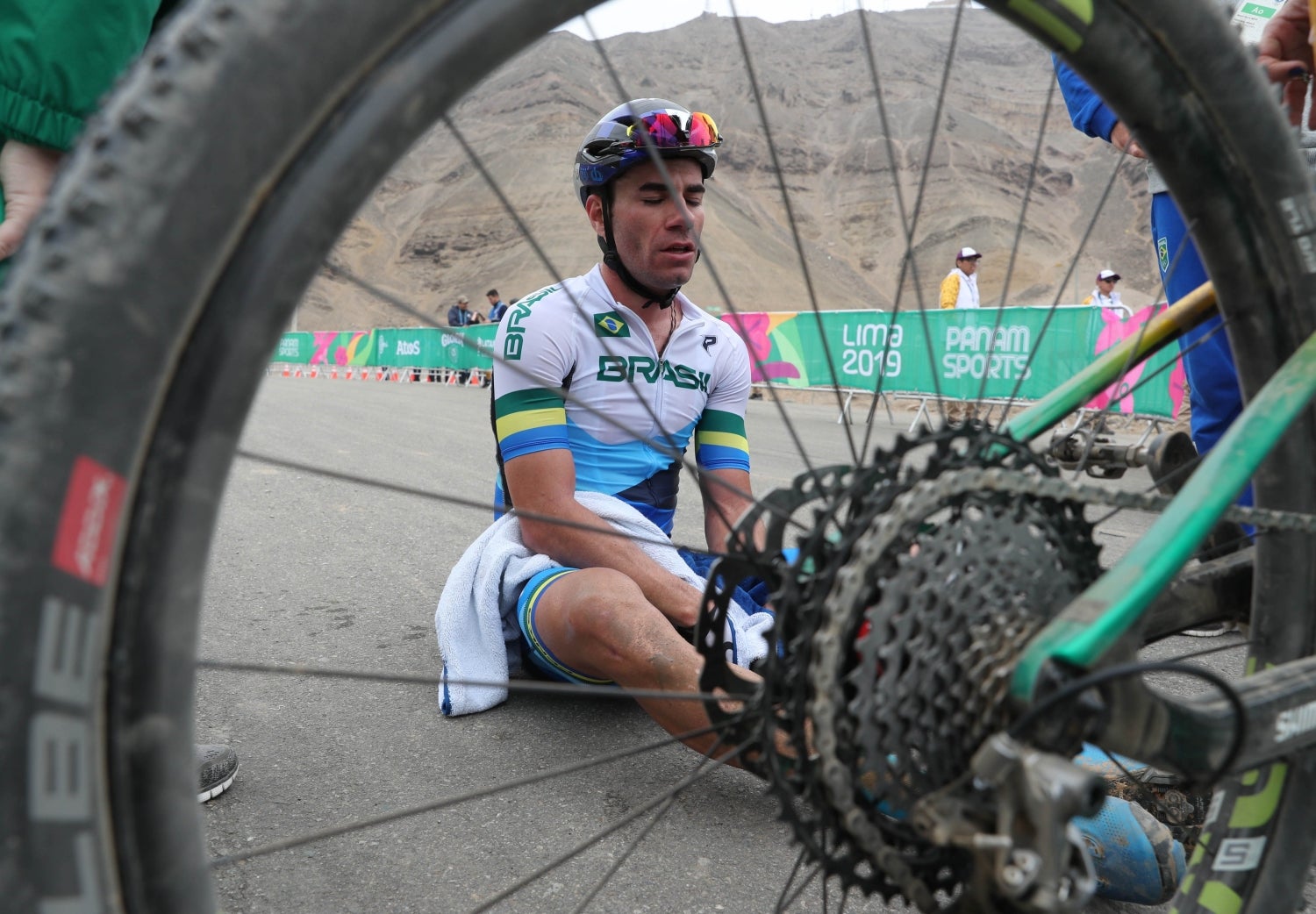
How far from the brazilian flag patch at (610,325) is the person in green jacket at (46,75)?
127cm

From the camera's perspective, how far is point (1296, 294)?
4.57 ft

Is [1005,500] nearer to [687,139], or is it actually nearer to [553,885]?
[553,885]

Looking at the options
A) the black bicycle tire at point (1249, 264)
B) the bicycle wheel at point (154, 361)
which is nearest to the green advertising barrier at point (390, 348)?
the black bicycle tire at point (1249, 264)

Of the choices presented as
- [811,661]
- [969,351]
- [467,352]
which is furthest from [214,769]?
[467,352]

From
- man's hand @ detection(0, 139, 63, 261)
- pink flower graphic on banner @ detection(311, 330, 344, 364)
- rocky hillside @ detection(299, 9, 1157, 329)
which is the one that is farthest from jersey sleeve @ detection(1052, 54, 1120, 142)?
rocky hillside @ detection(299, 9, 1157, 329)

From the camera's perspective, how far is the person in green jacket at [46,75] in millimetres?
1564

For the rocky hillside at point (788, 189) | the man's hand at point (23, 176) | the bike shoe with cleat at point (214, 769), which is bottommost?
the bike shoe with cleat at point (214, 769)

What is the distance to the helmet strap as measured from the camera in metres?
2.74

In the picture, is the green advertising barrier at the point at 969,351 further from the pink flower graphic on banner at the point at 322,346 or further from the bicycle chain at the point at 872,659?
the pink flower graphic on banner at the point at 322,346

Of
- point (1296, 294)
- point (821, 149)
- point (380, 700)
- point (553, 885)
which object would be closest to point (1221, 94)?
point (1296, 294)

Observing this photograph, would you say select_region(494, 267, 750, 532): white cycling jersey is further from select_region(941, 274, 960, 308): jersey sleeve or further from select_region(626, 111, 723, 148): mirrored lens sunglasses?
select_region(941, 274, 960, 308): jersey sleeve

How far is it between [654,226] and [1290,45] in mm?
1444

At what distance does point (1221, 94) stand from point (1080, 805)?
35.3 inches

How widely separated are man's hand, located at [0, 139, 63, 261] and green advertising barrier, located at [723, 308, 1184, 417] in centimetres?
671
